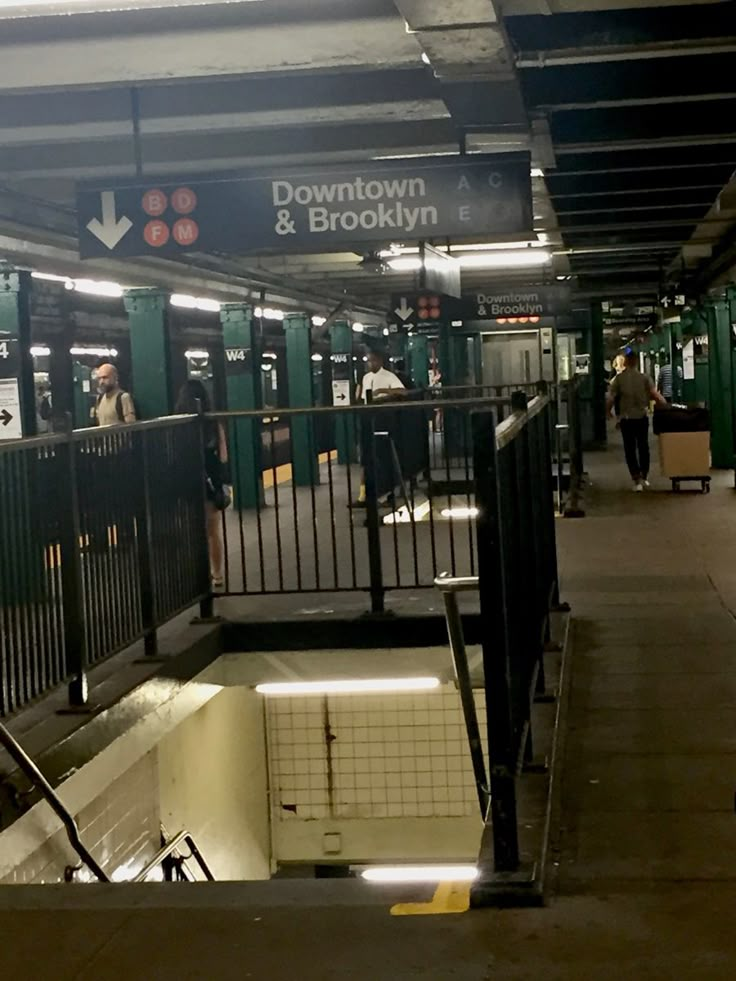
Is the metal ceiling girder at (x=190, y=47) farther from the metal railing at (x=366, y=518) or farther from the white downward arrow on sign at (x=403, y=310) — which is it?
the white downward arrow on sign at (x=403, y=310)

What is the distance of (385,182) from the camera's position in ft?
22.6

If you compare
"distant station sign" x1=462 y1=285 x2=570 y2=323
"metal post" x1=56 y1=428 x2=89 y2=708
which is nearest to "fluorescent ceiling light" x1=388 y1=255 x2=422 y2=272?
"distant station sign" x1=462 y1=285 x2=570 y2=323

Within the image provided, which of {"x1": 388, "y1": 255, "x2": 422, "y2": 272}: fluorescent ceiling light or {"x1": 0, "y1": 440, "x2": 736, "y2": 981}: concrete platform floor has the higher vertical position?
{"x1": 388, "y1": 255, "x2": 422, "y2": 272}: fluorescent ceiling light

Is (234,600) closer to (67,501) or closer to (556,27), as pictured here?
(67,501)

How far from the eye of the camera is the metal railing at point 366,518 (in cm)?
736

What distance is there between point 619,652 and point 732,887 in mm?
3011

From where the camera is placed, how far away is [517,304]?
52.1ft

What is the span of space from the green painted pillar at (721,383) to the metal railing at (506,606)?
38.8 ft

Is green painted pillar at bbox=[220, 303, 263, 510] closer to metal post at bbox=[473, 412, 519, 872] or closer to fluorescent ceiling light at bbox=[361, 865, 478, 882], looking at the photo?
fluorescent ceiling light at bbox=[361, 865, 478, 882]

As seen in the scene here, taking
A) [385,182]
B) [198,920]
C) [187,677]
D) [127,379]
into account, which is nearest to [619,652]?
[187,677]

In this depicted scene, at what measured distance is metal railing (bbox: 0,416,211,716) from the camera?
16.8 feet

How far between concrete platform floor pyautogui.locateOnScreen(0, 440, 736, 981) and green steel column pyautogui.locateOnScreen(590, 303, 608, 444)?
1726 cm

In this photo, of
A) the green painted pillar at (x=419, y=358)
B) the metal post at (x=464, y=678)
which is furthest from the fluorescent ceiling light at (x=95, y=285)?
the green painted pillar at (x=419, y=358)

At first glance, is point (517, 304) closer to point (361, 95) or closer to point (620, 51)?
point (361, 95)
